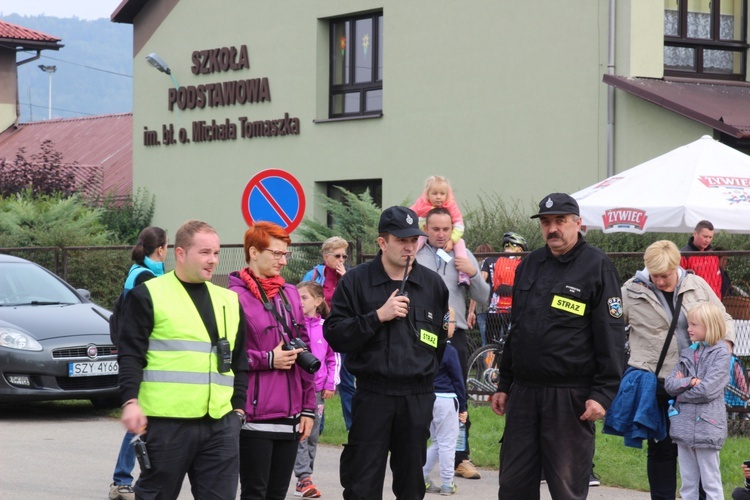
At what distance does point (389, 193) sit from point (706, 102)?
6.79 m

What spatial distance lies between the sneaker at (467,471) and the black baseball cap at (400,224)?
378cm

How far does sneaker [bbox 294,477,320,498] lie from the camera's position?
8.85 meters

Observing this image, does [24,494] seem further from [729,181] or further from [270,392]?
[729,181]

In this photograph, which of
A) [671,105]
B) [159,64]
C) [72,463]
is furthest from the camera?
[159,64]

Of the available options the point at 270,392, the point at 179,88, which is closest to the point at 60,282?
the point at 270,392

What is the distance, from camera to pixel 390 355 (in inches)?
253

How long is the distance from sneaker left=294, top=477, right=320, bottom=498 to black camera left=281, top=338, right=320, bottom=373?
252 cm

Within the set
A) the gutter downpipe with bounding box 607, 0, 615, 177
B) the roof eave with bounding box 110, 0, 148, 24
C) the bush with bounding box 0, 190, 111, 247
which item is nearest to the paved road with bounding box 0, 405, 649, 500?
the bush with bounding box 0, 190, 111, 247

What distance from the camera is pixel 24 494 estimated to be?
352 inches

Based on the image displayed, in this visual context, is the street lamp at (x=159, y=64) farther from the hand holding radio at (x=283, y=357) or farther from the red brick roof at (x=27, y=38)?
the hand holding radio at (x=283, y=357)

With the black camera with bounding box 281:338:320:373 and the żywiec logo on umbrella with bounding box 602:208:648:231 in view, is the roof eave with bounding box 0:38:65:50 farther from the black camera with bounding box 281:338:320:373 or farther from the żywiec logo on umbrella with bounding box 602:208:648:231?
the black camera with bounding box 281:338:320:373

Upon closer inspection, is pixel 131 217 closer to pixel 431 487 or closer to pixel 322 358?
pixel 431 487

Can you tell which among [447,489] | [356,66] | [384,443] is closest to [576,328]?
[384,443]

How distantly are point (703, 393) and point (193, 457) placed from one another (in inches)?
131
